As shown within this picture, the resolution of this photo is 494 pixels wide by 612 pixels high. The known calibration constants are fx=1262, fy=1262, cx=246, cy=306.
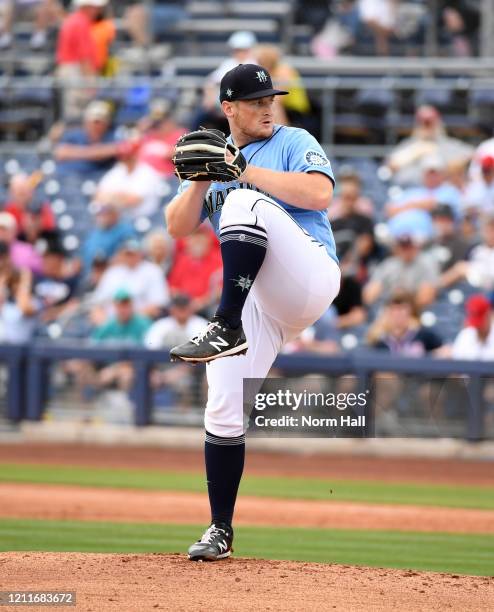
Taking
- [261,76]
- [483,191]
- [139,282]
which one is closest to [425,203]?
[483,191]

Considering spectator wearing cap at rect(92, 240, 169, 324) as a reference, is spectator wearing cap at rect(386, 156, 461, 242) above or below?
above

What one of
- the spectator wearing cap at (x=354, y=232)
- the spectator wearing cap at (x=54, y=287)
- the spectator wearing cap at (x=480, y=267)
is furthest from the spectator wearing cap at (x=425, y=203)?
the spectator wearing cap at (x=54, y=287)

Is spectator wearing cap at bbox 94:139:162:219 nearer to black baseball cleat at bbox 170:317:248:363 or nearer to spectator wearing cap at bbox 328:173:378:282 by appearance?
spectator wearing cap at bbox 328:173:378:282

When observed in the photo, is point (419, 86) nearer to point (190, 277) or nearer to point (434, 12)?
point (434, 12)

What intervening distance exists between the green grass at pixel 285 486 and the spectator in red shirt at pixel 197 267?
2.19 m

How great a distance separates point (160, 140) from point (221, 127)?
3.02ft

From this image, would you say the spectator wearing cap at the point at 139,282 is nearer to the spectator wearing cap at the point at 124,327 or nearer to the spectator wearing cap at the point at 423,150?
the spectator wearing cap at the point at 124,327

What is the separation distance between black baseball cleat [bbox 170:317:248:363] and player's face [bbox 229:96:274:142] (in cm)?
84

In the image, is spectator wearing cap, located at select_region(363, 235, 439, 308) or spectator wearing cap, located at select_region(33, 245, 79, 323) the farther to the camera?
spectator wearing cap, located at select_region(33, 245, 79, 323)

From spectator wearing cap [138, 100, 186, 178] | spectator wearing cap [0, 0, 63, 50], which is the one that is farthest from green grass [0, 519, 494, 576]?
spectator wearing cap [0, 0, 63, 50]

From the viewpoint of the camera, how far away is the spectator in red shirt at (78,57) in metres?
14.4

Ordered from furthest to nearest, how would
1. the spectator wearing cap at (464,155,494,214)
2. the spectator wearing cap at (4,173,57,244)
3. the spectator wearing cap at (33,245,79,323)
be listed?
the spectator wearing cap at (4,173,57,244), the spectator wearing cap at (33,245,79,323), the spectator wearing cap at (464,155,494,214)

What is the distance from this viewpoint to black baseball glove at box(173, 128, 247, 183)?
4723 millimetres

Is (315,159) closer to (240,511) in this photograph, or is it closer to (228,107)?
(228,107)
